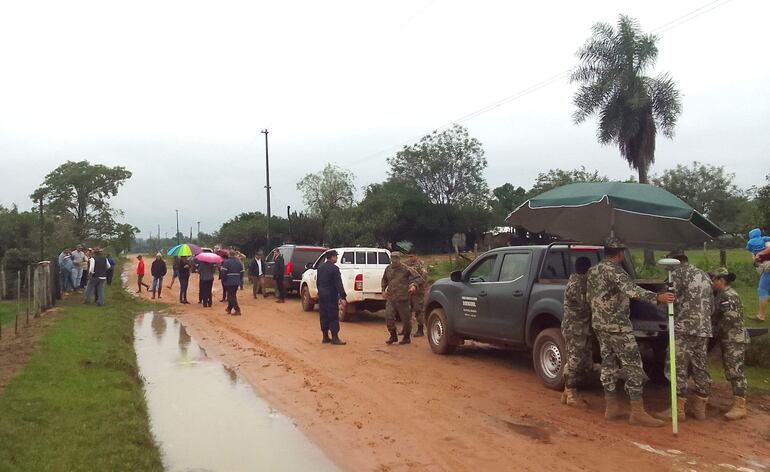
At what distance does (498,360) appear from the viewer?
33.2 ft

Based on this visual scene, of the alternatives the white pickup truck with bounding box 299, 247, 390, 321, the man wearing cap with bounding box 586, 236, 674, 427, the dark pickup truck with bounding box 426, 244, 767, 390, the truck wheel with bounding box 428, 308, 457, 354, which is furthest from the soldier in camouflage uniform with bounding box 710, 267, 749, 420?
the white pickup truck with bounding box 299, 247, 390, 321

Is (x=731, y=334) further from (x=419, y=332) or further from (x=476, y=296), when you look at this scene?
(x=419, y=332)

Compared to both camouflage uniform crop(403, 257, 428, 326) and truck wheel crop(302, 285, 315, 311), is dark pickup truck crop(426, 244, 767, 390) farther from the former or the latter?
truck wheel crop(302, 285, 315, 311)

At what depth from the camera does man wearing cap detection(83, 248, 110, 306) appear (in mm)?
16938

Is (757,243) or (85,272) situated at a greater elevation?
(757,243)

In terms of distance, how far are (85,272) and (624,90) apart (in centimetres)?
2548

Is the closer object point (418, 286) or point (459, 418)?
point (459, 418)

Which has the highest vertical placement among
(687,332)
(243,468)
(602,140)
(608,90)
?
(608,90)

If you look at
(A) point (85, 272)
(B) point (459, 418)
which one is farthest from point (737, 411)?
(A) point (85, 272)

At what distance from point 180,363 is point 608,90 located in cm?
2712

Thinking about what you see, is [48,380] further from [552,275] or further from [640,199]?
[640,199]

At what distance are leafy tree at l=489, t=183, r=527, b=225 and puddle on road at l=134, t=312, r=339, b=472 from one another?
6053 centimetres

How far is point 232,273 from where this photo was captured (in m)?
17.2

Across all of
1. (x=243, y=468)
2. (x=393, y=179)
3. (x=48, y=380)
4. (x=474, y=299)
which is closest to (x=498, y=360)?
(x=474, y=299)
